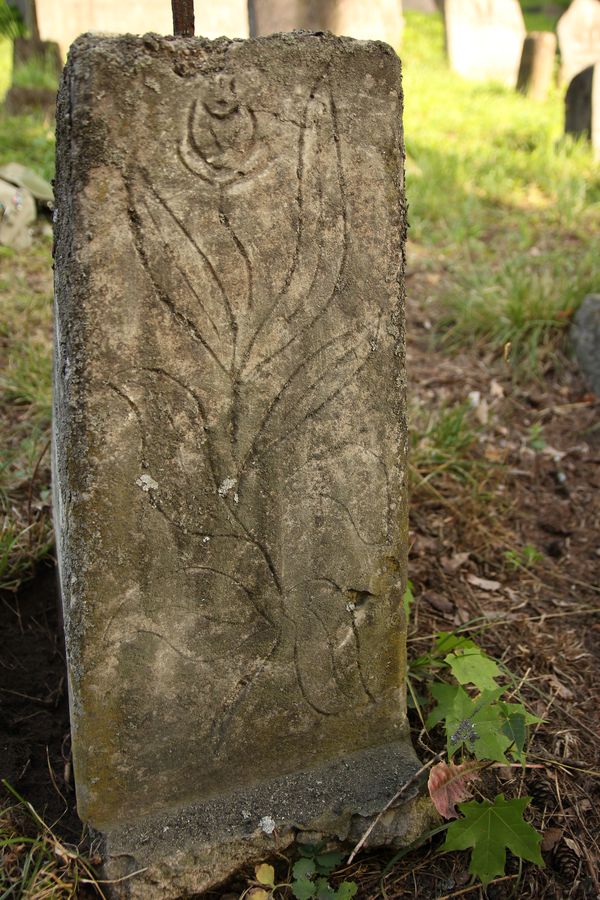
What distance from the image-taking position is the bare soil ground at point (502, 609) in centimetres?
166

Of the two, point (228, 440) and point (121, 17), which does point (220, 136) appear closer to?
point (228, 440)

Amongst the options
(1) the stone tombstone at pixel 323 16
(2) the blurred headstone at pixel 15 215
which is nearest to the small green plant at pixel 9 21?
(1) the stone tombstone at pixel 323 16

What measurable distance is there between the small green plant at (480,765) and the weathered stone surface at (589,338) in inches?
79.6

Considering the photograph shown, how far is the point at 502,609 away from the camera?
2.41m

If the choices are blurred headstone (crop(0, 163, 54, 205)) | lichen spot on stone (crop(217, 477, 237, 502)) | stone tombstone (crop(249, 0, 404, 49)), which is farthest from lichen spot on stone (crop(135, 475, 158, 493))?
stone tombstone (crop(249, 0, 404, 49))

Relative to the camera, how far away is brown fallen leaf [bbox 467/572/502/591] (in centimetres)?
250

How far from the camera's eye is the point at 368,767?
168cm

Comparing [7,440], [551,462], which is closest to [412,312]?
[551,462]

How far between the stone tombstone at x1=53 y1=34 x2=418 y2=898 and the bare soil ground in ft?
→ 0.60

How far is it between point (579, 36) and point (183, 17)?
911cm

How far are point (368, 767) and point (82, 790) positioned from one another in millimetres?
555

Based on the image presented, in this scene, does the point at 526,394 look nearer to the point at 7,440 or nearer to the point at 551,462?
the point at 551,462

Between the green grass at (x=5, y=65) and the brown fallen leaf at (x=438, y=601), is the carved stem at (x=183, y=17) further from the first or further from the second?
the green grass at (x=5, y=65)

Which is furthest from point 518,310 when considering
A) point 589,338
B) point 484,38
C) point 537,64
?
point 484,38
